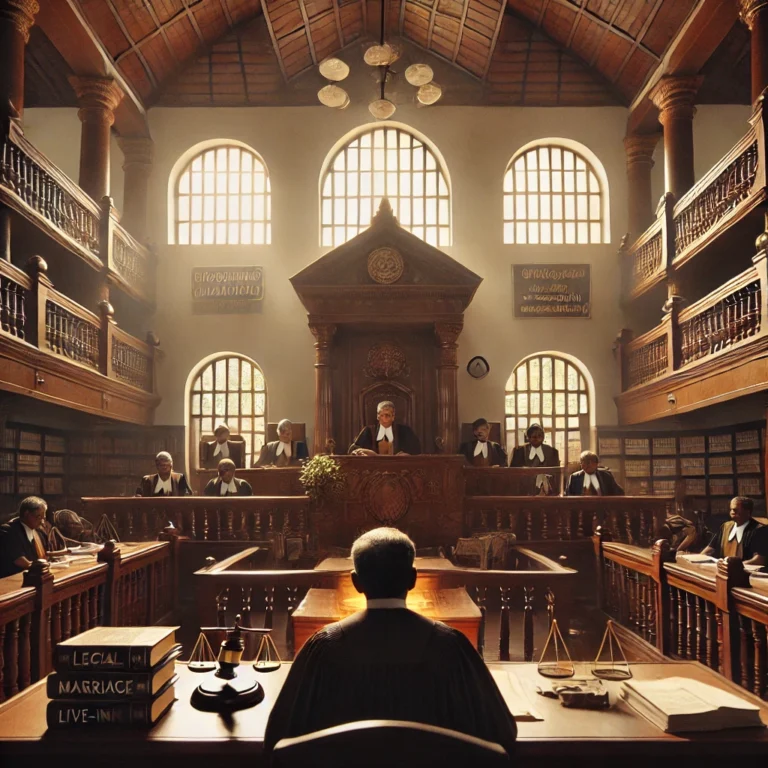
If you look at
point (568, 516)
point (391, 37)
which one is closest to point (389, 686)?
point (568, 516)

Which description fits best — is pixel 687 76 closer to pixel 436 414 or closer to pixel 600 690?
pixel 436 414

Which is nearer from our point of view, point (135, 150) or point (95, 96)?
point (95, 96)

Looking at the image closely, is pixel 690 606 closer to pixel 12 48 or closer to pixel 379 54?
pixel 379 54

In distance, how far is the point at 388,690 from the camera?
6.30ft

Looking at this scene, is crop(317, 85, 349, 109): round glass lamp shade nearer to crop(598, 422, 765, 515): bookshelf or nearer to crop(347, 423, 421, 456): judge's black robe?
crop(347, 423, 421, 456): judge's black robe

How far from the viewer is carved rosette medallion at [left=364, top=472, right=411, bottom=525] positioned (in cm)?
738

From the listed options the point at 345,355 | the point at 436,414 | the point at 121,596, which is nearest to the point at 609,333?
the point at 436,414

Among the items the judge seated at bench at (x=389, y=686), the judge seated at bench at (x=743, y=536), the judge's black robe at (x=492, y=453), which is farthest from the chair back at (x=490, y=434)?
the judge seated at bench at (x=389, y=686)

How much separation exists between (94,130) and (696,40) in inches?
345

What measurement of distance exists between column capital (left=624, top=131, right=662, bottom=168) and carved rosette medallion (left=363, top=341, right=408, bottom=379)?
18.9 feet

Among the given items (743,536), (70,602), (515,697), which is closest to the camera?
(515,697)

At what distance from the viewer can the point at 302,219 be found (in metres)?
13.7

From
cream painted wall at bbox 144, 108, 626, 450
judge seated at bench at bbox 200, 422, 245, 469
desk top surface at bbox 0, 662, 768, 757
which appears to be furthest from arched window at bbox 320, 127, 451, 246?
desk top surface at bbox 0, 662, 768, 757

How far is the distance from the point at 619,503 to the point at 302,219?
26.8 feet
